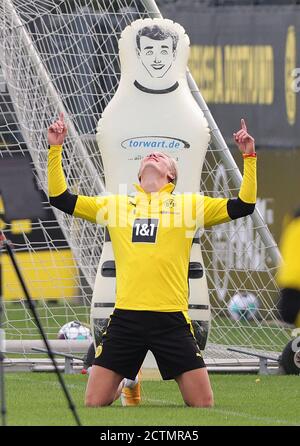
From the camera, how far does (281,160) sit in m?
19.6

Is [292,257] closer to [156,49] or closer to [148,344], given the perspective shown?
[148,344]

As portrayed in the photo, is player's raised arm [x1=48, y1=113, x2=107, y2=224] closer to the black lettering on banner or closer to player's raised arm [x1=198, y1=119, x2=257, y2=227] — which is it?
the black lettering on banner

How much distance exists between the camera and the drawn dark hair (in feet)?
37.3

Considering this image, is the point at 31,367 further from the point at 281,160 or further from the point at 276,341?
the point at 281,160

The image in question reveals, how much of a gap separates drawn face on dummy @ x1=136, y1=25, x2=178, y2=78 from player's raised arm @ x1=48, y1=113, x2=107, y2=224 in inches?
78.8

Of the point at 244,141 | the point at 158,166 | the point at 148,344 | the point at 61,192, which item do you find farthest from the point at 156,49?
the point at 148,344

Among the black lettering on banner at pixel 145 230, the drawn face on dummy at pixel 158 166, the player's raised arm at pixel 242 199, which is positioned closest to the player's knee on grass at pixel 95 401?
the black lettering on banner at pixel 145 230

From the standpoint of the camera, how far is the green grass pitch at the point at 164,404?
878 centimetres

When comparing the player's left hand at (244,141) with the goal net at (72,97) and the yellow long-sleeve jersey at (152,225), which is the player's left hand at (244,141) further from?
the goal net at (72,97)

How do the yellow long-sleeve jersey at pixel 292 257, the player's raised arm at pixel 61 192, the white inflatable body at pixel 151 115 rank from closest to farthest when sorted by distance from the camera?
the yellow long-sleeve jersey at pixel 292 257 → the player's raised arm at pixel 61 192 → the white inflatable body at pixel 151 115

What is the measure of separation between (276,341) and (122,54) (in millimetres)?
4002

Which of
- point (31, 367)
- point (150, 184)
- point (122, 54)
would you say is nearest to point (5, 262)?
point (31, 367)

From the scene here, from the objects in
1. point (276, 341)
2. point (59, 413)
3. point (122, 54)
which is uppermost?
point (122, 54)

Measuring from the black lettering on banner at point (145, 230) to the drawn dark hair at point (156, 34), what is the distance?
7.68 ft
